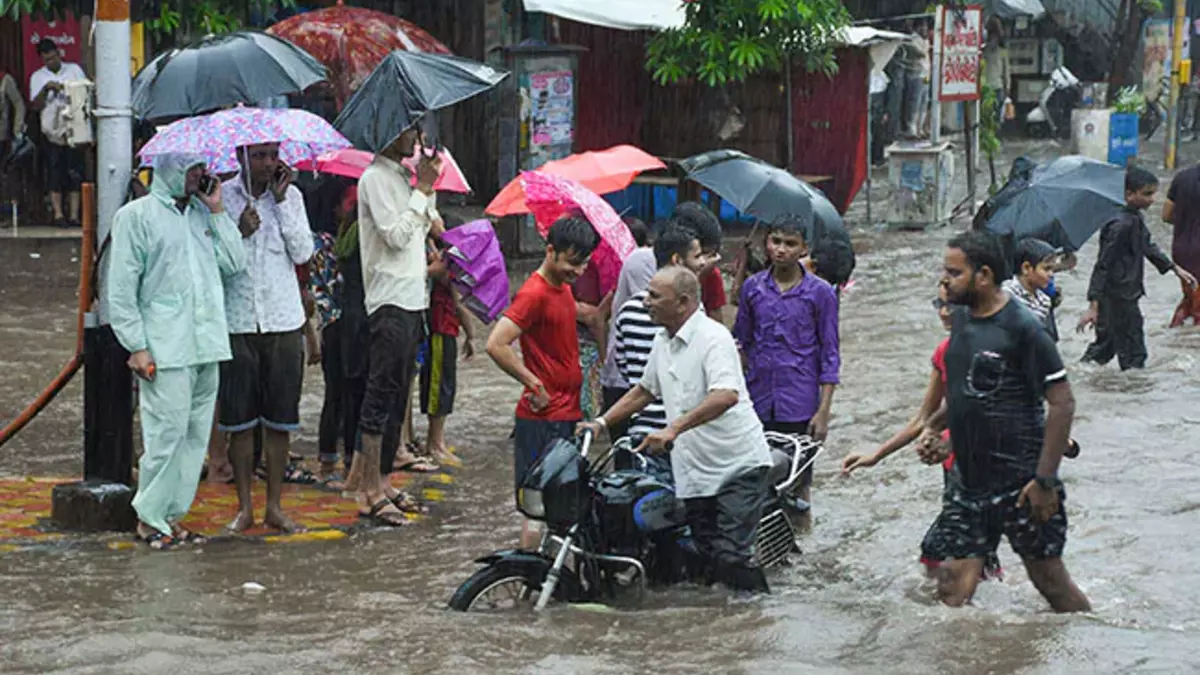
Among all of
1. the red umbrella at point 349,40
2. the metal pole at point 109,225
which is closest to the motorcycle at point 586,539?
the metal pole at point 109,225

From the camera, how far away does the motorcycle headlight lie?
724 centimetres

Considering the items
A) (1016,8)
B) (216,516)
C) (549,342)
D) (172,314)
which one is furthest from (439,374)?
(1016,8)

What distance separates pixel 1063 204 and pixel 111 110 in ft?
16.6

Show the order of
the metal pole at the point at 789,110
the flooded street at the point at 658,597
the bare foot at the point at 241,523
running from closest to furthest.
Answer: the flooded street at the point at 658,597, the bare foot at the point at 241,523, the metal pole at the point at 789,110

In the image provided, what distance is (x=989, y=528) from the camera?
23.2ft

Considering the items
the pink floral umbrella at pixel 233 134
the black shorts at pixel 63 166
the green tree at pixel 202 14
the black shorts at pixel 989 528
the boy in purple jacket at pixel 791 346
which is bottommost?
the black shorts at pixel 989 528

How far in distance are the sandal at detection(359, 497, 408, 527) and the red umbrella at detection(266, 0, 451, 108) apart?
260 inches

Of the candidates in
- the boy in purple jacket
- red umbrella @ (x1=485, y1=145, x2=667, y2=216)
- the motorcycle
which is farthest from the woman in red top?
red umbrella @ (x1=485, y1=145, x2=667, y2=216)

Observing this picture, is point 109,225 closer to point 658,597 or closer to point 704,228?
point 704,228

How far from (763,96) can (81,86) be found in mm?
7481

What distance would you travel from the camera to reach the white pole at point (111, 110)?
28.8 feet

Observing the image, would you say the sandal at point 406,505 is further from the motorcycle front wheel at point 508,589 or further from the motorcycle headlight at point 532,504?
the motorcycle headlight at point 532,504

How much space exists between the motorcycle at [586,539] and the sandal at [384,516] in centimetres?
180

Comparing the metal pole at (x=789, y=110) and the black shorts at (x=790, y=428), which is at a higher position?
the metal pole at (x=789, y=110)
